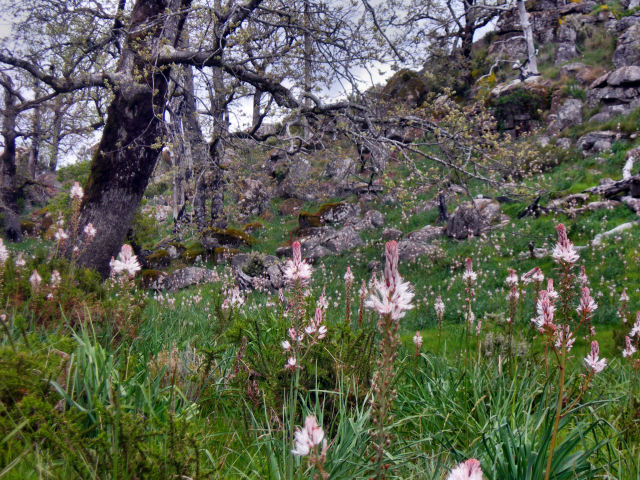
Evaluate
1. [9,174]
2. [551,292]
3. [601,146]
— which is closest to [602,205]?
[601,146]

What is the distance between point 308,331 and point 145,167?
6221mm

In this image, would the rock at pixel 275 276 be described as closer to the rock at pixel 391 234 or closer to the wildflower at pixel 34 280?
the rock at pixel 391 234

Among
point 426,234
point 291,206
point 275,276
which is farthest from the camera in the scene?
point 291,206

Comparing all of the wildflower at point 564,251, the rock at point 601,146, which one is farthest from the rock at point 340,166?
the rock at point 601,146

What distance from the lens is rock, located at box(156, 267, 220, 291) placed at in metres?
11.4

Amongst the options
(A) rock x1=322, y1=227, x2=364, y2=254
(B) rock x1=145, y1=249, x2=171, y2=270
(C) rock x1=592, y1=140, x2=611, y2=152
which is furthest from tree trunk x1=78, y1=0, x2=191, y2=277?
(C) rock x1=592, y1=140, x2=611, y2=152

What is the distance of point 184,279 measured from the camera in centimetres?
1173

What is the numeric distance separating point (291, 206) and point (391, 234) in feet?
31.0

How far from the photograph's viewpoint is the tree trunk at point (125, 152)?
701cm

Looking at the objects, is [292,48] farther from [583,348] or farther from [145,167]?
[583,348]

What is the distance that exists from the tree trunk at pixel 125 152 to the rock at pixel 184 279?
401 cm

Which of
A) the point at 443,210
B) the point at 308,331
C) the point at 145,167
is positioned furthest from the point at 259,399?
the point at 443,210

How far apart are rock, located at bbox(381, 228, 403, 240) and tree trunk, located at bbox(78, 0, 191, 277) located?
908cm

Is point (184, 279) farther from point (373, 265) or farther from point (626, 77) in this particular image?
point (626, 77)
